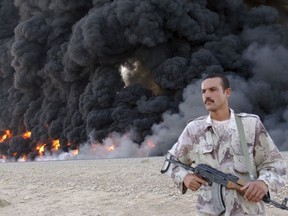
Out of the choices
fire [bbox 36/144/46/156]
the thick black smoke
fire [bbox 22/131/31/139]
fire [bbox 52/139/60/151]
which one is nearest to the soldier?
the thick black smoke

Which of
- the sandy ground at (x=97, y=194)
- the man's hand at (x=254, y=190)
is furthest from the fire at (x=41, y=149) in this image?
the man's hand at (x=254, y=190)

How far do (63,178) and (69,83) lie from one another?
90.5ft

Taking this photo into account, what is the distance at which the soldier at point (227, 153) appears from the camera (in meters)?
3.21

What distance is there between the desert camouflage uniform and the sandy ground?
15.3 ft

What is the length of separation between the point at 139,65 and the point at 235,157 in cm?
3589

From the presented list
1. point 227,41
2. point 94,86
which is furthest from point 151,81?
point 227,41

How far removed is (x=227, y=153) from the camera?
3.28 meters

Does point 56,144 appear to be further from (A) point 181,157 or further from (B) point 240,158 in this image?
(B) point 240,158

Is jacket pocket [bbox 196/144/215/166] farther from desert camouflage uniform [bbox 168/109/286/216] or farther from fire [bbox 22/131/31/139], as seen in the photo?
fire [bbox 22/131/31/139]

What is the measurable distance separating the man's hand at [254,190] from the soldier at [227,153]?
41mm

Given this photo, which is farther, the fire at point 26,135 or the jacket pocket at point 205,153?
the fire at point 26,135

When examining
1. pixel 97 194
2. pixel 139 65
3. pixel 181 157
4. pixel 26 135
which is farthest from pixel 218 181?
pixel 26 135

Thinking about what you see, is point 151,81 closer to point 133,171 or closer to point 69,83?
point 69,83

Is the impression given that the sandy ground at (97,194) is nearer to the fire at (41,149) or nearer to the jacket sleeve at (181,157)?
the jacket sleeve at (181,157)
